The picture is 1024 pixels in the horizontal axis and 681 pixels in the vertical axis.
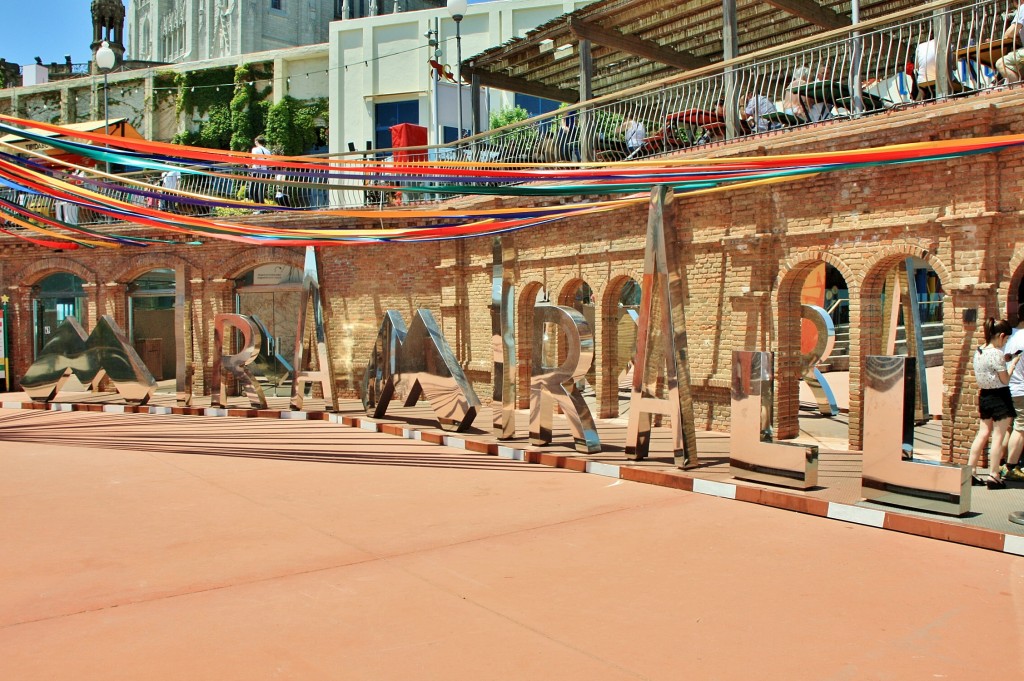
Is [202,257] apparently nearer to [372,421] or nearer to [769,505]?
[372,421]

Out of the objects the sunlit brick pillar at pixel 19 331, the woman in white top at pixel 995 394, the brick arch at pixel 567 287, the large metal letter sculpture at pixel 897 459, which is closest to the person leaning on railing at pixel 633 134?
the brick arch at pixel 567 287

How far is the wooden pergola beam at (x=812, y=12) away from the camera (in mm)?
15680

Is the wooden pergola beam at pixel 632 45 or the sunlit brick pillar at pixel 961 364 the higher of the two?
the wooden pergola beam at pixel 632 45

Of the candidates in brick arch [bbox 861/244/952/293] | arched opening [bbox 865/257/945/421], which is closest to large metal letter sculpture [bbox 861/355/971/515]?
arched opening [bbox 865/257/945/421]

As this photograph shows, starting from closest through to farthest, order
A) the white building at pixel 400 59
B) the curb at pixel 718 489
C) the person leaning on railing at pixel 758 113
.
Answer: the curb at pixel 718 489 < the person leaning on railing at pixel 758 113 < the white building at pixel 400 59

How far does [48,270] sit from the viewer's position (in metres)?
23.1

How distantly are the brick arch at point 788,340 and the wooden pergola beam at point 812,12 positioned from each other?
19.1ft

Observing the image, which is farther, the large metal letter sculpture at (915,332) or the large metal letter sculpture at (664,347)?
the large metal letter sculpture at (915,332)

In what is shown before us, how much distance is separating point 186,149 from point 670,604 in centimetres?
866

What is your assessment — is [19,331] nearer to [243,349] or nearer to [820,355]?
[243,349]

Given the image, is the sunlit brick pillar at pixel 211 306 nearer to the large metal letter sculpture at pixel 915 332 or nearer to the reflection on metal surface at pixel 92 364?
the reflection on metal surface at pixel 92 364

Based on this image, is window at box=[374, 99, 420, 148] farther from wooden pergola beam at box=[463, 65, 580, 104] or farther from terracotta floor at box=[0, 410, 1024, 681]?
terracotta floor at box=[0, 410, 1024, 681]

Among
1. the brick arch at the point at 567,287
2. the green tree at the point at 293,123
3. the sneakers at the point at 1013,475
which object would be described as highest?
the green tree at the point at 293,123

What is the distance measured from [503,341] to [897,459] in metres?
5.78
